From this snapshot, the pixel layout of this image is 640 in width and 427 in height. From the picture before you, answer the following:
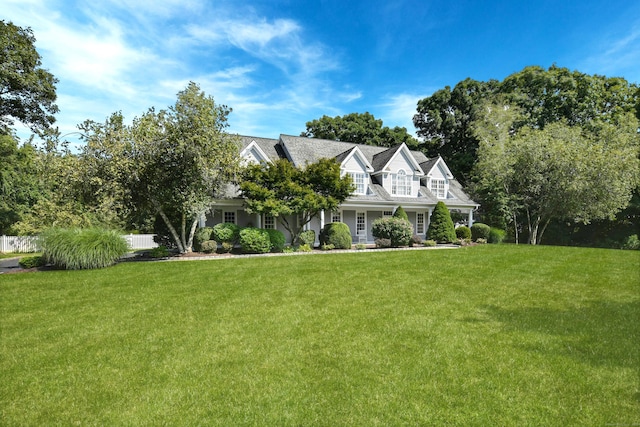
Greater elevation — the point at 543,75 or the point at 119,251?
the point at 543,75

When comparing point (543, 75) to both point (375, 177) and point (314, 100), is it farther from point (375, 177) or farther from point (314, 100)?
point (314, 100)

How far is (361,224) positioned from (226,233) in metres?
10.8

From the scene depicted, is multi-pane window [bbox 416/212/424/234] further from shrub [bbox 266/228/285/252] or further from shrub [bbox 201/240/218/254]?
shrub [bbox 201/240/218/254]

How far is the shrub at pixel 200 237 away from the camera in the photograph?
16016 millimetres

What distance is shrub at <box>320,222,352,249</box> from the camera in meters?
17.7

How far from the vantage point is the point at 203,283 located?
8727 millimetres

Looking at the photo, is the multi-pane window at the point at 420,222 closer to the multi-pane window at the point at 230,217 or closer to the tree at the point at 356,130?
the multi-pane window at the point at 230,217

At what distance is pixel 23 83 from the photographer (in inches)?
671

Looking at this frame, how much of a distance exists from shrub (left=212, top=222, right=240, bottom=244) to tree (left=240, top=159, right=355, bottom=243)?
1.31 metres

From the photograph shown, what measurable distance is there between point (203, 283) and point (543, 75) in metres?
37.5

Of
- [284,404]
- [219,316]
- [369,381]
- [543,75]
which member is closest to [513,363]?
[369,381]

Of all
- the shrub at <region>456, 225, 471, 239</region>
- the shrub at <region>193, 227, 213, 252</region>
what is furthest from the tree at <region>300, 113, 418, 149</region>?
the shrub at <region>193, 227, 213, 252</region>

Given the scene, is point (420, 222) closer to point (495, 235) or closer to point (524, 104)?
point (495, 235)

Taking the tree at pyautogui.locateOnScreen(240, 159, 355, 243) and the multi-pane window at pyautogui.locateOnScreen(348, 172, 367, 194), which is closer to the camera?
the tree at pyautogui.locateOnScreen(240, 159, 355, 243)
